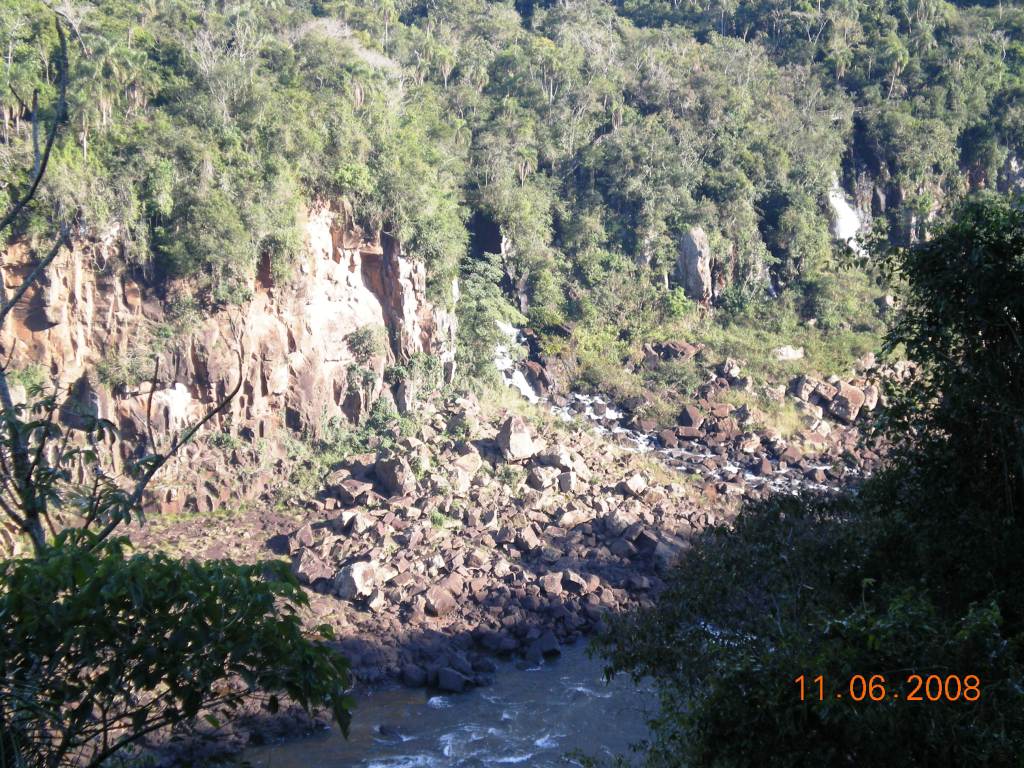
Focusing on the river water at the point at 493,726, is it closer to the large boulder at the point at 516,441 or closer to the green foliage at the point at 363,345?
the large boulder at the point at 516,441

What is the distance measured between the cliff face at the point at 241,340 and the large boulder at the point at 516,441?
137 inches

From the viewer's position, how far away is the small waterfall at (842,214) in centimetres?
3703

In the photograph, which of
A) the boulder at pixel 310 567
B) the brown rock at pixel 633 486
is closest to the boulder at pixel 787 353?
the brown rock at pixel 633 486

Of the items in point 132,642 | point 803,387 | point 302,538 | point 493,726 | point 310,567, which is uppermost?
point 132,642

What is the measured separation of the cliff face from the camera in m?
20.4

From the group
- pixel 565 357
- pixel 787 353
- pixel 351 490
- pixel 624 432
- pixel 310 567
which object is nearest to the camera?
pixel 310 567

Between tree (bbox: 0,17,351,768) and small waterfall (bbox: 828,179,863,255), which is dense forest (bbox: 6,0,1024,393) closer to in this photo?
small waterfall (bbox: 828,179,863,255)

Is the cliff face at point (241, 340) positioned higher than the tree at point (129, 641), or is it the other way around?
the tree at point (129, 641)

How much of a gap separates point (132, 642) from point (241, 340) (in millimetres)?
19673

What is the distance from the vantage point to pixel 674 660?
321 inches

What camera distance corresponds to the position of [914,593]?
5.54 m
